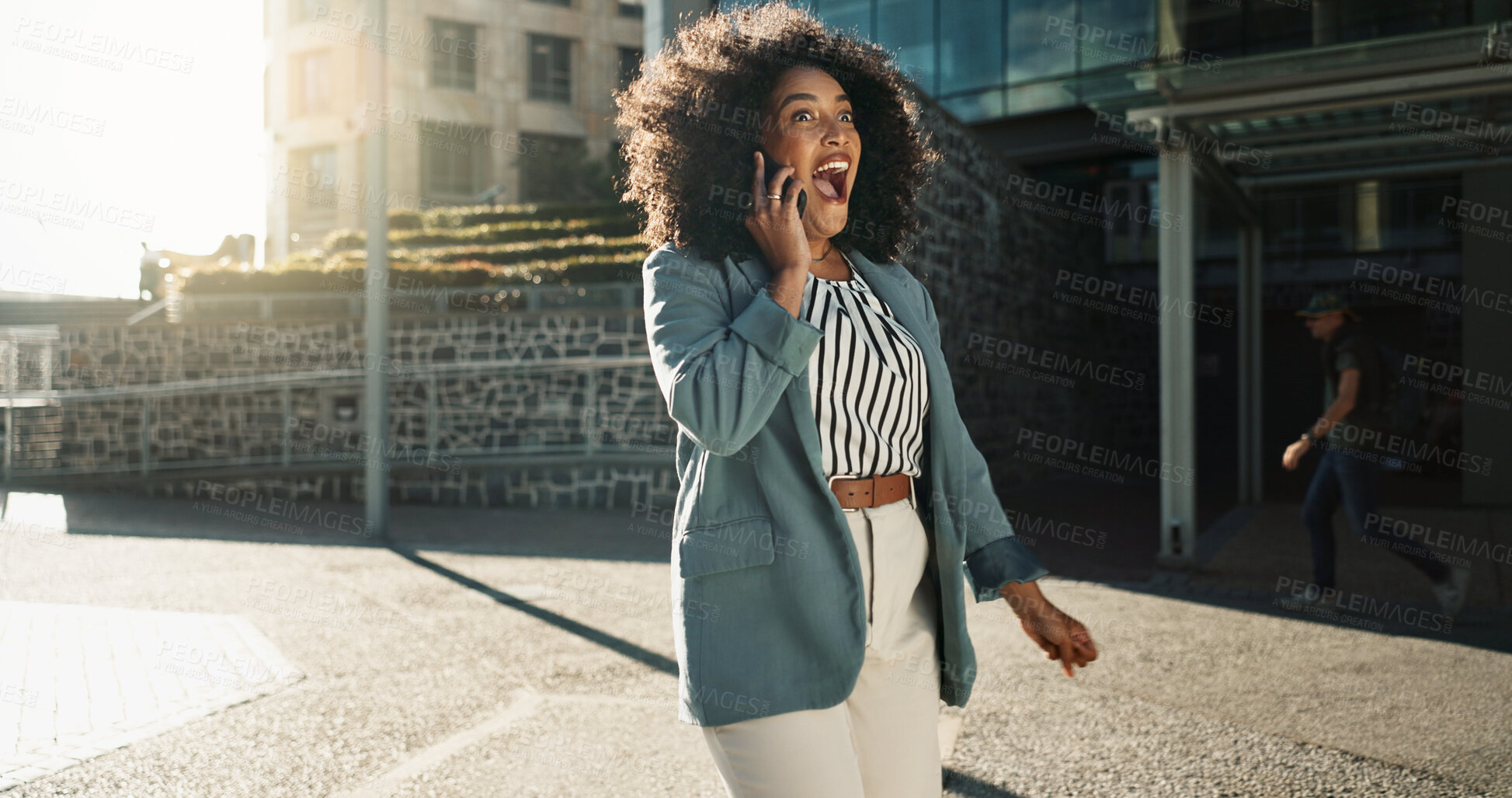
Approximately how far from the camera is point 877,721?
2.16 m

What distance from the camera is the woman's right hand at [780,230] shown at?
2.04m

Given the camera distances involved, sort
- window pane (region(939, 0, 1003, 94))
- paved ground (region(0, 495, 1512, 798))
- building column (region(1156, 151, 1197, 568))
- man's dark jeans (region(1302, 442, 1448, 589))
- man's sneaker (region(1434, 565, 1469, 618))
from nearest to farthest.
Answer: paved ground (region(0, 495, 1512, 798)) < man's sneaker (region(1434, 565, 1469, 618)) < man's dark jeans (region(1302, 442, 1448, 589)) < building column (region(1156, 151, 1197, 568)) < window pane (region(939, 0, 1003, 94))

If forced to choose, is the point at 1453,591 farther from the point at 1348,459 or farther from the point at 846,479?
the point at 846,479

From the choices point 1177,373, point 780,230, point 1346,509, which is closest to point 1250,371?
point 1177,373

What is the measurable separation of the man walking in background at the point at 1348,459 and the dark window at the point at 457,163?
32562 millimetres

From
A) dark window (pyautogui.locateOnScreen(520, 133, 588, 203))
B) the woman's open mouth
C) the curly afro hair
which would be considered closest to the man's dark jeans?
the curly afro hair

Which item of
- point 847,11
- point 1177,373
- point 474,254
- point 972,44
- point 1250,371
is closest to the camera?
point 1177,373

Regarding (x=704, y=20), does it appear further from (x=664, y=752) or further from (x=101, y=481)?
(x=101, y=481)

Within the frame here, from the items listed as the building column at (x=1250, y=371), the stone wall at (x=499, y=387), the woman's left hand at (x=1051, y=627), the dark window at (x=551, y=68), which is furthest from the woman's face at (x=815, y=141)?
the dark window at (x=551, y=68)

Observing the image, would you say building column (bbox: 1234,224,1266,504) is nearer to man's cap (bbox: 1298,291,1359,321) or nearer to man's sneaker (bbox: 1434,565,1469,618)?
man's cap (bbox: 1298,291,1359,321)

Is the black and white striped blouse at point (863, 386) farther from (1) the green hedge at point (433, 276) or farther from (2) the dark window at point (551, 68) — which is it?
(2) the dark window at point (551, 68)

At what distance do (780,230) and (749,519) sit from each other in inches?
20.2

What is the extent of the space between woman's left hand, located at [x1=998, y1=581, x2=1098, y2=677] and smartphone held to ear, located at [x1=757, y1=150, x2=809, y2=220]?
872 mm

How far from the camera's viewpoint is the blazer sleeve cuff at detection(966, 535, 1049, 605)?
7.68 ft
